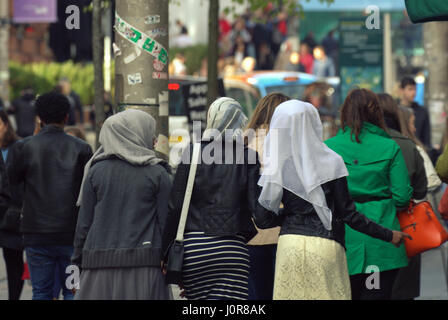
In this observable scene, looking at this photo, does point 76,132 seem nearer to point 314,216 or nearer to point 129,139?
point 129,139

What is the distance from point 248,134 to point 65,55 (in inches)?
1200

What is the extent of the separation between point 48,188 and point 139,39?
121 centimetres

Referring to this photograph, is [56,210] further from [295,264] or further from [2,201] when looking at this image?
[295,264]

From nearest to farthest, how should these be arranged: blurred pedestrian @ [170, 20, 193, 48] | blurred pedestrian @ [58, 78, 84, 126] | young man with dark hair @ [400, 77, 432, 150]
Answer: young man with dark hair @ [400, 77, 432, 150] → blurred pedestrian @ [58, 78, 84, 126] → blurred pedestrian @ [170, 20, 193, 48]

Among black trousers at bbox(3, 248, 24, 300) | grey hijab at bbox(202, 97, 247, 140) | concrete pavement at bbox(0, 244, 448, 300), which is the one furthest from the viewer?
concrete pavement at bbox(0, 244, 448, 300)

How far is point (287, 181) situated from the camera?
5547 mm

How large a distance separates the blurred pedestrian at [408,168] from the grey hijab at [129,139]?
2.15 meters

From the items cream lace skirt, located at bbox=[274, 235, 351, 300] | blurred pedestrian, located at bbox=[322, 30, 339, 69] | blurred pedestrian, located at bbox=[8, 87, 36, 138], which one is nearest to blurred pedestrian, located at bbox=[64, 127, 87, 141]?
cream lace skirt, located at bbox=[274, 235, 351, 300]

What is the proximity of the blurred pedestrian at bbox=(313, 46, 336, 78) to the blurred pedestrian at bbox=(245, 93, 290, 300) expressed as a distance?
2098cm

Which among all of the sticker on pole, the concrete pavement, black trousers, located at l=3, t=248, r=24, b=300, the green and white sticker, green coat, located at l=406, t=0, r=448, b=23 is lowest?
the concrete pavement

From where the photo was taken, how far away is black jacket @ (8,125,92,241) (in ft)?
22.7

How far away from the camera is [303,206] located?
5.53 meters

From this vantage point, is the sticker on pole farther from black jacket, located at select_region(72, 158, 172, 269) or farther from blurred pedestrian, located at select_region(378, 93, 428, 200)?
blurred pedestrian, located at select_region(378, 93, 428, 200)
